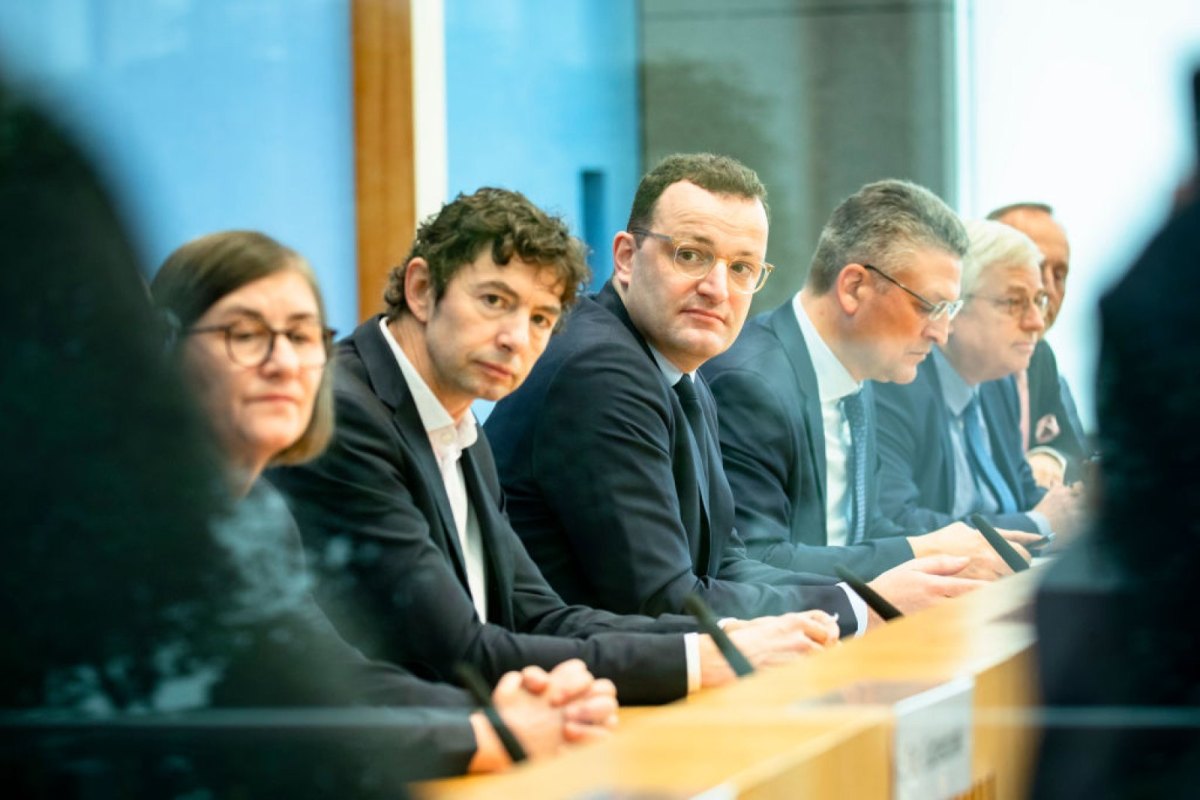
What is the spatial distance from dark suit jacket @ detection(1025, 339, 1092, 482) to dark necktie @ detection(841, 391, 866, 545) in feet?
0.86

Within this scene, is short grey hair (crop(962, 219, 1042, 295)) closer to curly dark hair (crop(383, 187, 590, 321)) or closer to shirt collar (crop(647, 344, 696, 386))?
shirt collar (crop(647, 344, 696, 386))

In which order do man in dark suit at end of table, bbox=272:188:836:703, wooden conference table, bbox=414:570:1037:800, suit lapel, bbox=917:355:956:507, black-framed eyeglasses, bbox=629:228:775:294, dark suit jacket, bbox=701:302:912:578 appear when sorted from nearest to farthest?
wooden conference table, bbox=414:570:1037:800, man in dark suit at end of table, bbox=272:188:836:703, black-framed eyeglasses, bbox=629:228:775:294, dark suit jacket, bbox=701:302:912:578, suit lapel, bbox=917:355:956:507

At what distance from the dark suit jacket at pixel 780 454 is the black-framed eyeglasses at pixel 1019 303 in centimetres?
35

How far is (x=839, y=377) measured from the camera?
9.30 ft

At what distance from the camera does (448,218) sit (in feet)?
6.60

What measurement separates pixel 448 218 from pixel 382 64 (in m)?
0.25

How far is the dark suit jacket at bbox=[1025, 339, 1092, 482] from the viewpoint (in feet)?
4.16

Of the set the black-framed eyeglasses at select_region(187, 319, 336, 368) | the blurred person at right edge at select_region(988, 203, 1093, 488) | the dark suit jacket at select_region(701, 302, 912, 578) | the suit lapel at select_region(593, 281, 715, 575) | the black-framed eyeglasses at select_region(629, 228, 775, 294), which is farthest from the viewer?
the dark suit jacket at select_region(701, 302, 912, 578)

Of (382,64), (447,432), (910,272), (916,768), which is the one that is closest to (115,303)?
(916,768)

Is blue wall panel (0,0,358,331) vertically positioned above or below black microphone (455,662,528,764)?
above

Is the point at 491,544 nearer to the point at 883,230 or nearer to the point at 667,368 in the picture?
the point at 667,368

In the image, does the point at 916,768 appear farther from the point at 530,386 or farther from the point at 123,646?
the point at 530,386

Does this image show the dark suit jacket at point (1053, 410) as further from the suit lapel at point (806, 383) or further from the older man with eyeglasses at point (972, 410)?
the suit lapel at point (806, 383)

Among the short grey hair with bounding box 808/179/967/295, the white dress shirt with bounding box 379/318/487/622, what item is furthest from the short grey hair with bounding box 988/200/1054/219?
the white dress shirt with bounding box 379/318/487/622
